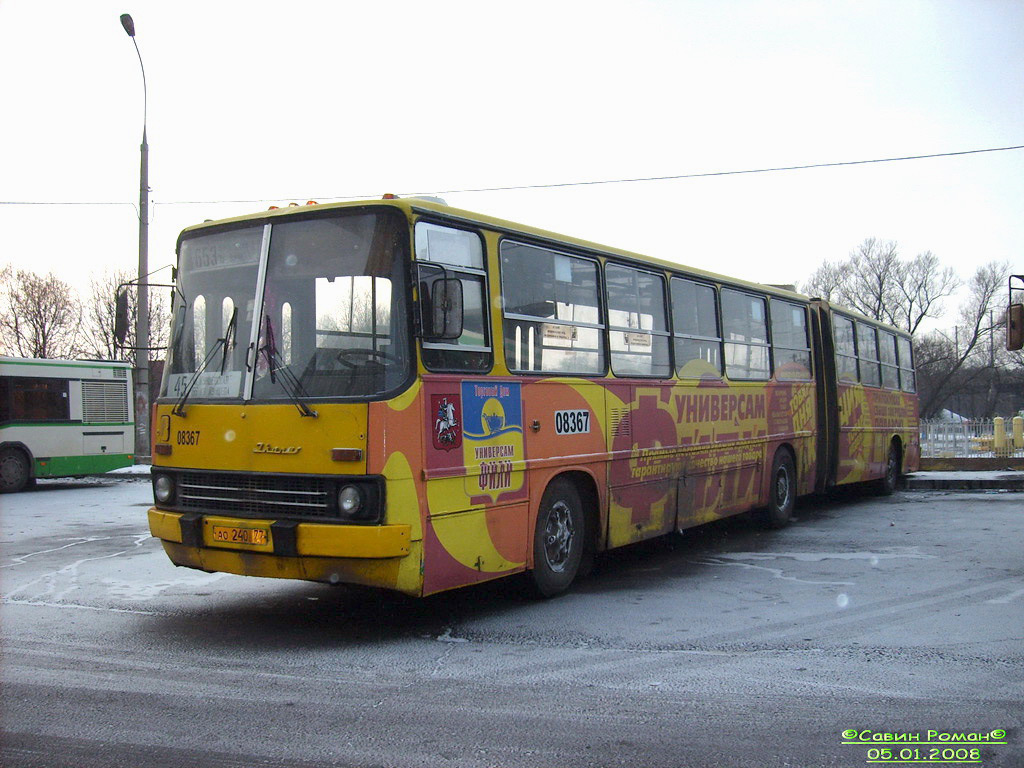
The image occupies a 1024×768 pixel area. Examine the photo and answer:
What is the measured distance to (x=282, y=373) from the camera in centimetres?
667

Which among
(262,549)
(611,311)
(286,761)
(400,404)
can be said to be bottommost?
(286,761)

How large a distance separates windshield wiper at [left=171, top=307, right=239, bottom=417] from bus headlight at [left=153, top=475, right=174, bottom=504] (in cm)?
50

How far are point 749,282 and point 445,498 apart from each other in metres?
6.79

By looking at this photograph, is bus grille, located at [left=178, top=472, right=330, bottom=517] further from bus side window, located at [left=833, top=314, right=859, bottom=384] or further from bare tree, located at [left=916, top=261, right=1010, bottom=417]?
bare tree, located at [left=916, top=261, right=1010, bottom=417]

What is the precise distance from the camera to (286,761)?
169 inches

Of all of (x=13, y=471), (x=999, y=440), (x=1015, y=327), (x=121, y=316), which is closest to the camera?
(x=121, y=316)

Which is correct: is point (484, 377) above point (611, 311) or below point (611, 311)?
below

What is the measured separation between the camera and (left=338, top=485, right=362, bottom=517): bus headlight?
626 centimetres

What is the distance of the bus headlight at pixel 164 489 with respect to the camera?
718cm

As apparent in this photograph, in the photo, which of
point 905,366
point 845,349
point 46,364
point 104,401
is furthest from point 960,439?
point 46,364

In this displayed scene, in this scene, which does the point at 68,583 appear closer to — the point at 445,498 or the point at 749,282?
the point at 445,498

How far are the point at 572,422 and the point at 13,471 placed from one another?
1546 cm

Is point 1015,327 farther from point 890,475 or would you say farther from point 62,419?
point 62,419

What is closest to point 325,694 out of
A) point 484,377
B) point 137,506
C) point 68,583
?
point 484,377
